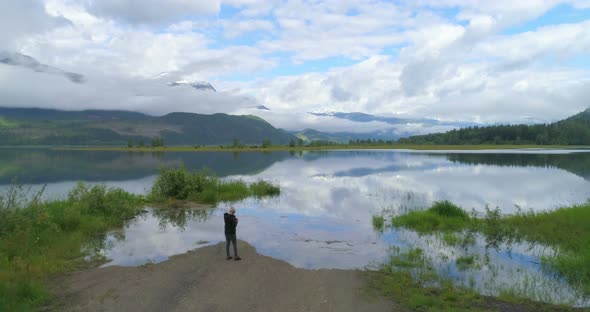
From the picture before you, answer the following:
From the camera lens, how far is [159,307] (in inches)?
480

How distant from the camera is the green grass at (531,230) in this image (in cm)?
1656

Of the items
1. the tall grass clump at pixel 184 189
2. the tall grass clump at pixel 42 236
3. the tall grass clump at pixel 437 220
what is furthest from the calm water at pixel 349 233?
the tall grass clump at pixel 184 189

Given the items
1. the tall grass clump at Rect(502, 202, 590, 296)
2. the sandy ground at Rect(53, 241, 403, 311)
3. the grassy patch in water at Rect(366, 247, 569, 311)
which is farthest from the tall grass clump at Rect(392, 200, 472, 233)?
the sandy ground at Rect(53, 241, 403, 311)

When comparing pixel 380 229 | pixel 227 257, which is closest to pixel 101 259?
pixel 227 257

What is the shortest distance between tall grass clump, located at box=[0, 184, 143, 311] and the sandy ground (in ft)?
3.71

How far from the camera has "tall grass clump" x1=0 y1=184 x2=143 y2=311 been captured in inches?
513

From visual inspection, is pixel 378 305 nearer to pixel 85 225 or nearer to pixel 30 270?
pixel 30 270

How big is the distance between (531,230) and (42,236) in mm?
29190

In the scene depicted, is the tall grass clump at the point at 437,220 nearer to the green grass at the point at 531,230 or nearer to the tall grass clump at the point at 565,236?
the green grass at the point at 531,230

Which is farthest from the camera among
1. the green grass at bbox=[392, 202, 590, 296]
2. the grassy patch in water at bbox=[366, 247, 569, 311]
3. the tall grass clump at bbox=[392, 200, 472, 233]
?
the tall grass clump at bbox=[392, 200, 472, 233]

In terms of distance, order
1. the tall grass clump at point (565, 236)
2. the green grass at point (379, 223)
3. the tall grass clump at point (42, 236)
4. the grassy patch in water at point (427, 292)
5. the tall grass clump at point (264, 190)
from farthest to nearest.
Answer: the tall grass clump at point (264, 190)
the green grass at point (379, 223)
the tall grass clump at point (565, 236)
the tall grass clump at point (42, 236)
the grassy patch in water at point (427, 292)

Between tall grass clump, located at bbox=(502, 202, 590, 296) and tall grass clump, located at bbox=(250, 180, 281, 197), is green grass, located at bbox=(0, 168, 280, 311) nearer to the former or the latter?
tall grass clump, located at bbox=(250, 180, 281, 197)

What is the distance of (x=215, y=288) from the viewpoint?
14.0 metres

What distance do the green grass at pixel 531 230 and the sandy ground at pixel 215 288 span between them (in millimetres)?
7614
